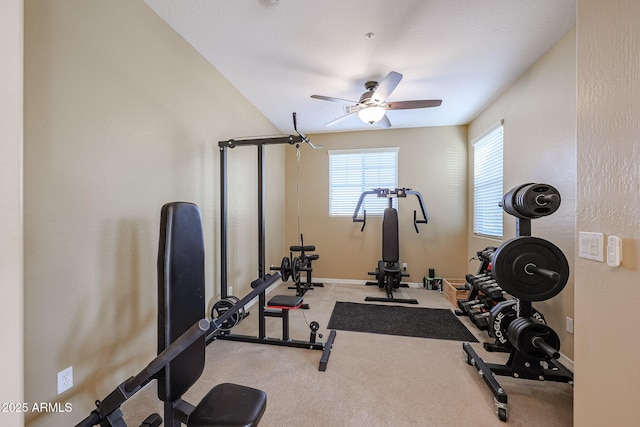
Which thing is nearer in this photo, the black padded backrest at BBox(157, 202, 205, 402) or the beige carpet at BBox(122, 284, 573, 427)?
the black padded backrest at BBox(157, 202, 205, 402)

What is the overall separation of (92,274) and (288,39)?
230 cm

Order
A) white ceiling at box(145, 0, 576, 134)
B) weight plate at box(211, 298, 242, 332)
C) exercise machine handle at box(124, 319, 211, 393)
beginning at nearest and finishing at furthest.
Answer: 1. exercise machine handle at box(124, 319, 211, 393)
2. white ceiling at box(145, 0, 576, 134)
3. weight plate at box(211, 298, 242, 332)

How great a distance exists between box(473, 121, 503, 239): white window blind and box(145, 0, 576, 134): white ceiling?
663 mm

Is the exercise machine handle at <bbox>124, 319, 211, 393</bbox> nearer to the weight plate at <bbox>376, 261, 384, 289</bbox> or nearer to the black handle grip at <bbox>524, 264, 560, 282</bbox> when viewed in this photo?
the black handle grip at <bbox>524, 264, 560, 282</bbox>

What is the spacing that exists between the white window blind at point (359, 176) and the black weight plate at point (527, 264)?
2803mm

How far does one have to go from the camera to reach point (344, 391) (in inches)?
69.3

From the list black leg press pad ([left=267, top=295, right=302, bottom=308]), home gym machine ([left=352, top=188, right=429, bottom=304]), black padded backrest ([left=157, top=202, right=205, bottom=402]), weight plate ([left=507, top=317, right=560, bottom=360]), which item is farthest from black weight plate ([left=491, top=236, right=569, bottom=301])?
home gym machine ([left=352, top=188, right=429, bottom=304])

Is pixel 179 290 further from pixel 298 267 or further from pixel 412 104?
pixel 412 104

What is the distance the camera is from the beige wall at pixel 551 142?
205cm

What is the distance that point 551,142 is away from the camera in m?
2.26

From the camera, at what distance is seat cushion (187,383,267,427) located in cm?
103

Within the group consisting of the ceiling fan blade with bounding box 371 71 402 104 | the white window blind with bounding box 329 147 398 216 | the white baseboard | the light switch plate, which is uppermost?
the ceiling fan blade with bounding box 371 71 402 104

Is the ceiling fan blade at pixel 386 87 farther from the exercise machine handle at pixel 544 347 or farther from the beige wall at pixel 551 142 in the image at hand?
the exercise machine handle at pixel 544 347

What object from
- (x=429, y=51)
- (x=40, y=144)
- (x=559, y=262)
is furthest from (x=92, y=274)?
(x=429, y=51)
